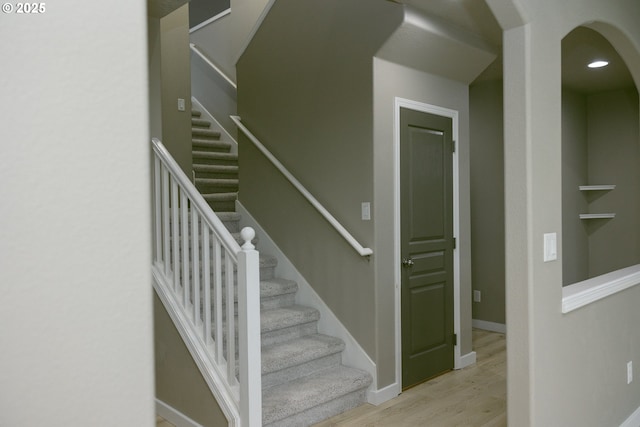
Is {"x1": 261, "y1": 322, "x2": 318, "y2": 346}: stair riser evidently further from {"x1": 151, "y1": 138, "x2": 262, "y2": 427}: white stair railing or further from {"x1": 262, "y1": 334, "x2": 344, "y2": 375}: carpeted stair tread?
{"x1": 151, "y1": 138, "x2": 262, "y2": 427}: white stair railing

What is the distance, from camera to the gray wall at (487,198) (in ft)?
16.8

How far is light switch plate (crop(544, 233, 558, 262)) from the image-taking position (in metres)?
2.07

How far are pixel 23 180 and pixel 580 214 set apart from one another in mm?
5767

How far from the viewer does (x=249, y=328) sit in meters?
2.35

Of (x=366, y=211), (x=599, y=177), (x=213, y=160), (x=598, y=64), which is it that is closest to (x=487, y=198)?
(x=599, y=177)

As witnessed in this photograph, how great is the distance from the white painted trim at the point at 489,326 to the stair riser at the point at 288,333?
2.37m

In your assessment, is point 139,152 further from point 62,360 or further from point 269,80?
point 269,80

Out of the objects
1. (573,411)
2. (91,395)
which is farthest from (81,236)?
(573,411)

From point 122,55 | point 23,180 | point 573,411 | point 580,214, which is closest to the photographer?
point 23,180

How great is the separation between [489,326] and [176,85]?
423 cm

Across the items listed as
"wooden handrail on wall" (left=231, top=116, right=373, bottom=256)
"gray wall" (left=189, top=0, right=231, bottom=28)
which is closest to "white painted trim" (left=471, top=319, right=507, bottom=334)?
"wooden handrail on wall" (left=231, top=116, right=373, bottom=256)

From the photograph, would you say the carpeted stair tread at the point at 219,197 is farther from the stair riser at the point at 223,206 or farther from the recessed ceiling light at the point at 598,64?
the recessed ceiling light at the point at 598,64

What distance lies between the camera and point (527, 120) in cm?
196

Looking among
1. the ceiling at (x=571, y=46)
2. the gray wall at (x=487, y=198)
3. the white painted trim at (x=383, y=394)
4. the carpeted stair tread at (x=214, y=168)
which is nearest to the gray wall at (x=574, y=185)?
the ceiling at (x=571, y=46)
